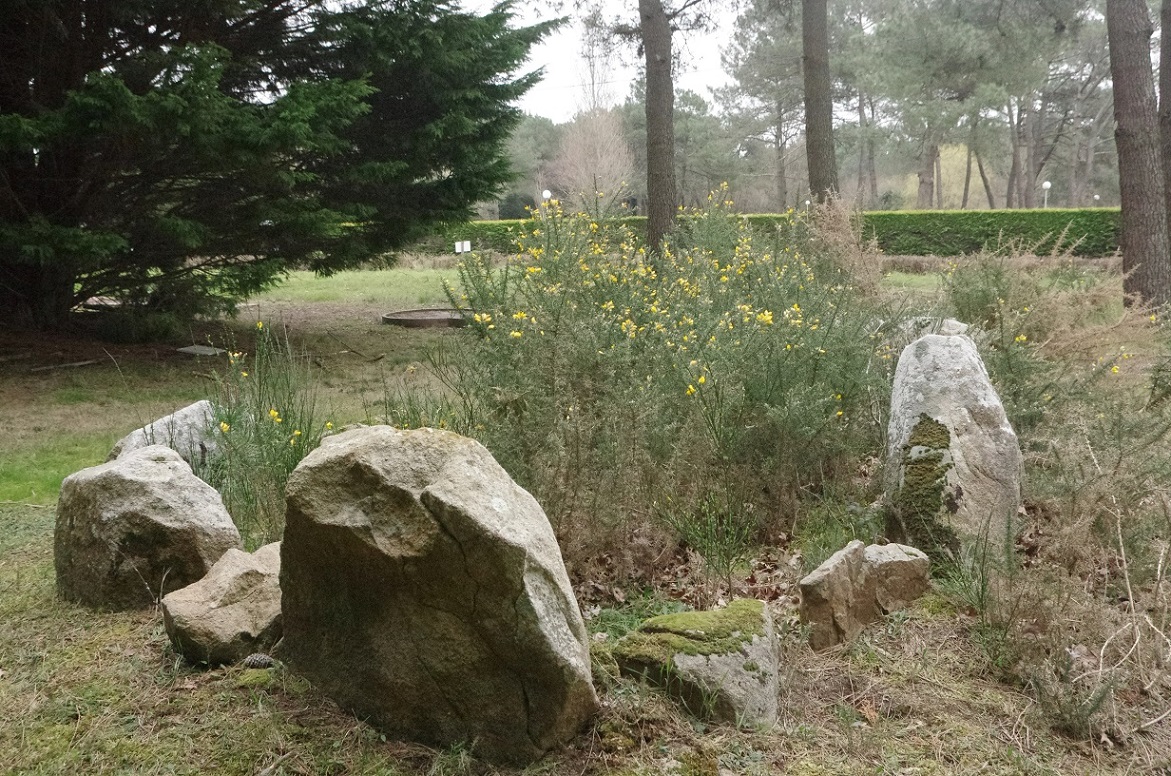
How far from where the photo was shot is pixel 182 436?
180 inches

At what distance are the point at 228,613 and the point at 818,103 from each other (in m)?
10.6

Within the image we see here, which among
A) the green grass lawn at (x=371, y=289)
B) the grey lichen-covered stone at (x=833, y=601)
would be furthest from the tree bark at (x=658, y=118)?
the grey lichen-covered stone at (x=833, y=601)

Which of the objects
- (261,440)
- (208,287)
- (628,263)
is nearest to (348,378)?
(208,287)

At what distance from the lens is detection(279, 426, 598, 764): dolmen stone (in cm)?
246

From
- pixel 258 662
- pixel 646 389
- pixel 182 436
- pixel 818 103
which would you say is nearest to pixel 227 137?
pixel 182 436

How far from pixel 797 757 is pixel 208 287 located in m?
9.76

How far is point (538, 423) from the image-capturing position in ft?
13.3

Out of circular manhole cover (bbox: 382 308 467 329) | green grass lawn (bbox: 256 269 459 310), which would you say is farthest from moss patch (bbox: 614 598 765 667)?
green grass lawn (bbox: 256 269 459 310)

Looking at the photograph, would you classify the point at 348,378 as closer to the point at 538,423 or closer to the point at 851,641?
the point at 538,423

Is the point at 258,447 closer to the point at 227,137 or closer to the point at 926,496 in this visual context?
the point at 926,496

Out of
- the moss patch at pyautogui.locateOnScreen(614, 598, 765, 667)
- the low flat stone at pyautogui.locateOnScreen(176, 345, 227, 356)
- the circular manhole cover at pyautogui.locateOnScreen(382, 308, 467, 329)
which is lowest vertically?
the moss patch at pyautogui.locateOnScreen(614, 598, 765, 667)

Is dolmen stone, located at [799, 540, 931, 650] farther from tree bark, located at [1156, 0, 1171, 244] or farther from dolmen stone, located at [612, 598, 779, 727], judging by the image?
tree bark, located at [1156, 0, 1171, 244]

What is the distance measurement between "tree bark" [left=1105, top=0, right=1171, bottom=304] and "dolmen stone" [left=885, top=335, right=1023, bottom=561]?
6099 millimetres

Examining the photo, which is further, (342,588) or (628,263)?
(628,263)
